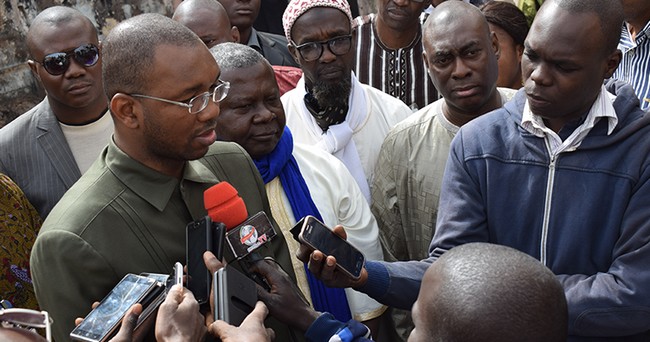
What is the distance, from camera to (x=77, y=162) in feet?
12.8

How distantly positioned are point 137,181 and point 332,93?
6.05 feet

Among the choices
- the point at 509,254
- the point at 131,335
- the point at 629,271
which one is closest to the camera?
the point at 509,254

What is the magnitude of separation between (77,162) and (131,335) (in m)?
1.95

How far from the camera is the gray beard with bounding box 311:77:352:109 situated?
164 inches

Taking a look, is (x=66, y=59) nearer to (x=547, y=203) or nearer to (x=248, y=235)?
(x=248, y=235)

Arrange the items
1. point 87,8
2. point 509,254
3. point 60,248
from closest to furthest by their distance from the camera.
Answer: point 509,254, point 60,248, point 87,8

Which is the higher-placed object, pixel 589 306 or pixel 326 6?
pixel 326 6

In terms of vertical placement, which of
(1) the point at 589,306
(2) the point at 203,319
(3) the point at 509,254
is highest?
(3) the point at 509,254

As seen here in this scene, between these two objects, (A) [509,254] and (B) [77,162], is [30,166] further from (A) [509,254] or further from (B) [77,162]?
(A) [509,254]

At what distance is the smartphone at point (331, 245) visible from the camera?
8.61ft

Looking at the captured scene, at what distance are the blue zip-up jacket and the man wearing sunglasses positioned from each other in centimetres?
187

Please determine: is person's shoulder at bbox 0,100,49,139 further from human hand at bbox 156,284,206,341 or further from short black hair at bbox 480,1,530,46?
short black hair at bbox 480,1,530,46

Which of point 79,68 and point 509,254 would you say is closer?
point 509,254

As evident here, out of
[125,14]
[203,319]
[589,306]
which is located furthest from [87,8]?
[589,306]
